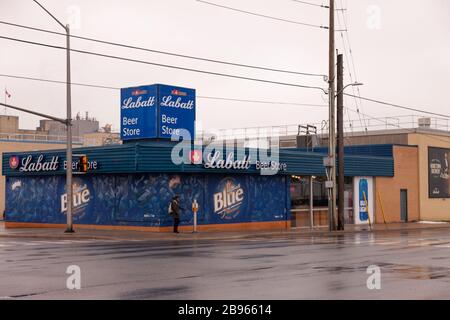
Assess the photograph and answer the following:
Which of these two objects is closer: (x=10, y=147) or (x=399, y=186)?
(x=399, y=186)

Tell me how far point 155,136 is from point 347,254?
1773cm

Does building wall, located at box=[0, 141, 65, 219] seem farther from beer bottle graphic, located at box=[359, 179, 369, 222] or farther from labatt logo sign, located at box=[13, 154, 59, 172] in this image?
beer bottle graphic, located at box=[359, 179, 369, 222]

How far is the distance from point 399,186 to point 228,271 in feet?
118

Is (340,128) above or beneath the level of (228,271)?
above

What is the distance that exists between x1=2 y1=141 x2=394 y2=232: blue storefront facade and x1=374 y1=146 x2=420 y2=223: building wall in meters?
4.95

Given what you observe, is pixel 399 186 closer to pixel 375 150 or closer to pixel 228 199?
pixel 375 150

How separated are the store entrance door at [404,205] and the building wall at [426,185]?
147cm

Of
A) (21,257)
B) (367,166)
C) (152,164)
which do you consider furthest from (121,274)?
(367,166)

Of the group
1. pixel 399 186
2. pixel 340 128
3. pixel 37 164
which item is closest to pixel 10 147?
pixel 37 164

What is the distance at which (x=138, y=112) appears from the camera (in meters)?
39.2

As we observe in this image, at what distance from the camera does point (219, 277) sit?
16.3m

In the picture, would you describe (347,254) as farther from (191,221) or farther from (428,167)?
(428,167)

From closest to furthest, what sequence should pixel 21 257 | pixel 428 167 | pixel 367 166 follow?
pixel 21 257 < pixel 367 166 < pixel 428 167

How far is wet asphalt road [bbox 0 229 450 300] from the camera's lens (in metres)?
13.8
